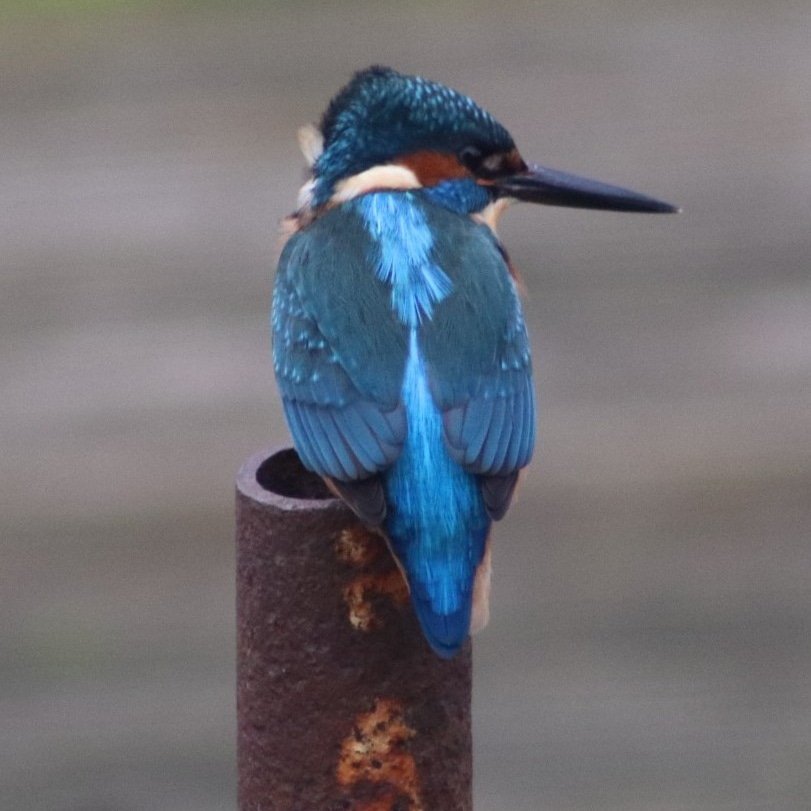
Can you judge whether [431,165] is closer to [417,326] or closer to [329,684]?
[417,326]

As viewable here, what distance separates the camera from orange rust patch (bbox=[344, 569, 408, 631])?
146 centimetres

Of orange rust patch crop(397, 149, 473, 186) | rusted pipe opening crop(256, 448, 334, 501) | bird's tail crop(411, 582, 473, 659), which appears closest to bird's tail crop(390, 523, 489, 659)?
bird's tail crop(411, 582, 473, 659)

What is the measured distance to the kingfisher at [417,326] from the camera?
1.60 m

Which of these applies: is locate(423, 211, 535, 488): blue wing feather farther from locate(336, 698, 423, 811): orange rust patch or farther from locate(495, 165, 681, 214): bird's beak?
locate(336, 698, 423, 811): orange rust patch

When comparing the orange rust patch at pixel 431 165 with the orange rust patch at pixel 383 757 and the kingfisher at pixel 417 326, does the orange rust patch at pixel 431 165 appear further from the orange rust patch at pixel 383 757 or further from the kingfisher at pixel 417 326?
the orange rust patch at pixel 383 757

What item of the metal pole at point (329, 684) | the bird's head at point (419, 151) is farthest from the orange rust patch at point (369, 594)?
the bird's head at point (419, 151)

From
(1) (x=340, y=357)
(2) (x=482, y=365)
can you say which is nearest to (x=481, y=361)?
(2) (x=482, y=365)

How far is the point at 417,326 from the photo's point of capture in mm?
1774

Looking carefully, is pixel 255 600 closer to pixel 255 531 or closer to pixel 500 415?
pixel 255 531

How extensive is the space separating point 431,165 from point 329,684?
692 millimetres

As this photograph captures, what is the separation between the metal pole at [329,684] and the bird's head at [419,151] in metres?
0.59

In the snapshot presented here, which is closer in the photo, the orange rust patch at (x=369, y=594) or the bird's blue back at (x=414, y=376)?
the orange rust patch at (x=369, y=594)

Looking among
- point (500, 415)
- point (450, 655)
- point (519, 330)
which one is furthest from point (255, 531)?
point (519, 330)

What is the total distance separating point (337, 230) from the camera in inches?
74.9
